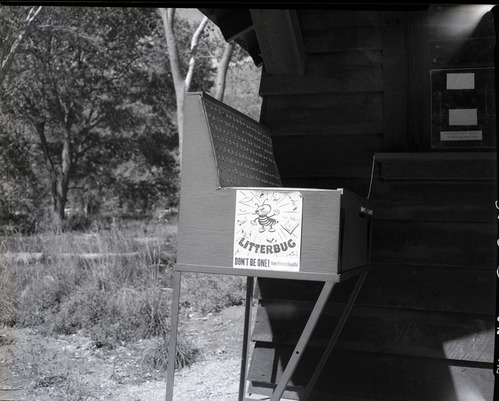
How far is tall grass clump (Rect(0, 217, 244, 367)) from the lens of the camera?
5461 mm

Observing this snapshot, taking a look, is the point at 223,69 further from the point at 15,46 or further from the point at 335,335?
the point at 335,335

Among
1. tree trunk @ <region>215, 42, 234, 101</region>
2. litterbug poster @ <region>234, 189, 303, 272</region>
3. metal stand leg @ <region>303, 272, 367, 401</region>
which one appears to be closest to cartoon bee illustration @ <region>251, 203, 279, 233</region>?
litterbug poster @ <region>234, 189, 303, 272</region>

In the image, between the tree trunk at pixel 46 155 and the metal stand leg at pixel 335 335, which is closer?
the metal stand leg at pixel 335 335

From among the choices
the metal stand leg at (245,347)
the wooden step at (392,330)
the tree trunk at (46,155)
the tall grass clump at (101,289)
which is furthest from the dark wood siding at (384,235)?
the tree trunk at (46,155)

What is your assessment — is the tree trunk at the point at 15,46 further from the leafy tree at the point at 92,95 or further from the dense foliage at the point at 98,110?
the leafy tree at the point at 92,95

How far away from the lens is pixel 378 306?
8.45 ft

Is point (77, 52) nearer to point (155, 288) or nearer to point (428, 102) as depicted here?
point (155, 288)

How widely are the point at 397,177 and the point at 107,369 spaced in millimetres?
3010

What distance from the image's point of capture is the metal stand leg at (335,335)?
238cm

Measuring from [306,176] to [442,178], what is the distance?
1.89ft

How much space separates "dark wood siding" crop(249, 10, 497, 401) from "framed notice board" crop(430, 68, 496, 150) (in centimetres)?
8

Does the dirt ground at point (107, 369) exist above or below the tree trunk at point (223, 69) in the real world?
below

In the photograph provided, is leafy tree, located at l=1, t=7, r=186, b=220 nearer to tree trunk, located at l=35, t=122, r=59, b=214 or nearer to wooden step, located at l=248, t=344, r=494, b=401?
tree trunk, located at l=35, t=122, r=59, b=214

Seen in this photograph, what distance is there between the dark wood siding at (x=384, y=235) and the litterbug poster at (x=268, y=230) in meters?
0.98
